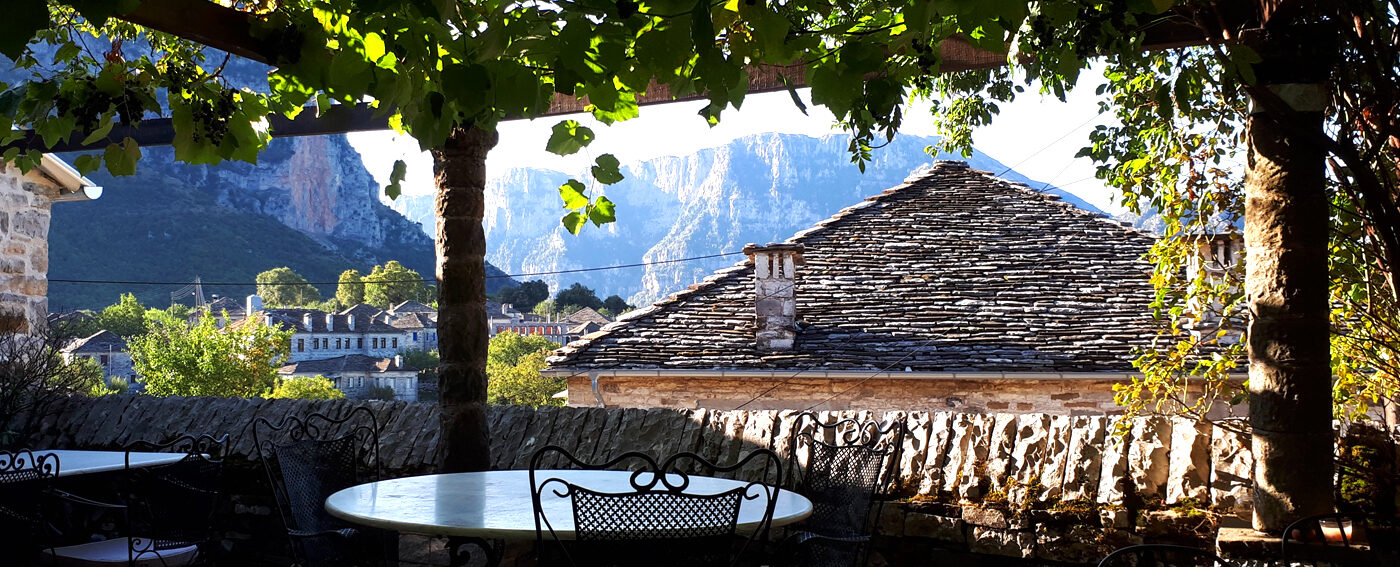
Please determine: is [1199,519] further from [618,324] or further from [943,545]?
[618,324]

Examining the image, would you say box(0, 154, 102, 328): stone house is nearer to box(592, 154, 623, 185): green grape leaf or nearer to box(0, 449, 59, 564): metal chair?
box(0, 449, 59, 564): metal chair

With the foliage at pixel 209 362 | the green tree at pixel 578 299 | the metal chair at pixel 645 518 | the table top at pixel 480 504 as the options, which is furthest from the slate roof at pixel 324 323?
the metal chair at pixel 645 518

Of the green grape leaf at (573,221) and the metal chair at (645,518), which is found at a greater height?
the green grape leaf at (573,221)

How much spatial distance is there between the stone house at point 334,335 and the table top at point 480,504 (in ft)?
184

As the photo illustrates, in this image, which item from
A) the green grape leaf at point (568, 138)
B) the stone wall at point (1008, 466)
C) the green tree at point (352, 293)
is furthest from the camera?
the green tree at point (352, 293)

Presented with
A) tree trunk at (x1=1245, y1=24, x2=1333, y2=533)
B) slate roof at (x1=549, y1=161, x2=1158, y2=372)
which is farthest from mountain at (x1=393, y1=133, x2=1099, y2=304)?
tree trunk at (x1=1245, y1=24, x2=1333, y2=533)

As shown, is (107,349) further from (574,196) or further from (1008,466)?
(1008,466)

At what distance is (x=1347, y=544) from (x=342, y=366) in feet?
183

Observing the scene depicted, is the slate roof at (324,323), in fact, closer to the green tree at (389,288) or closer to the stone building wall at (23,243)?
the green tree at (389,288)

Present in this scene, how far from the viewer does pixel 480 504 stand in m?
3.06

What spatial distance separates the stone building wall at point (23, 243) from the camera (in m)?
8.12


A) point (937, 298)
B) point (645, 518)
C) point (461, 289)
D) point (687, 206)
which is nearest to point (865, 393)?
point (937, 298)

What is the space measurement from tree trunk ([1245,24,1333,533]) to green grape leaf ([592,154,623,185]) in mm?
1788

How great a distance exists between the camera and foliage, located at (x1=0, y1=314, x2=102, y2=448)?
18.4 feet
